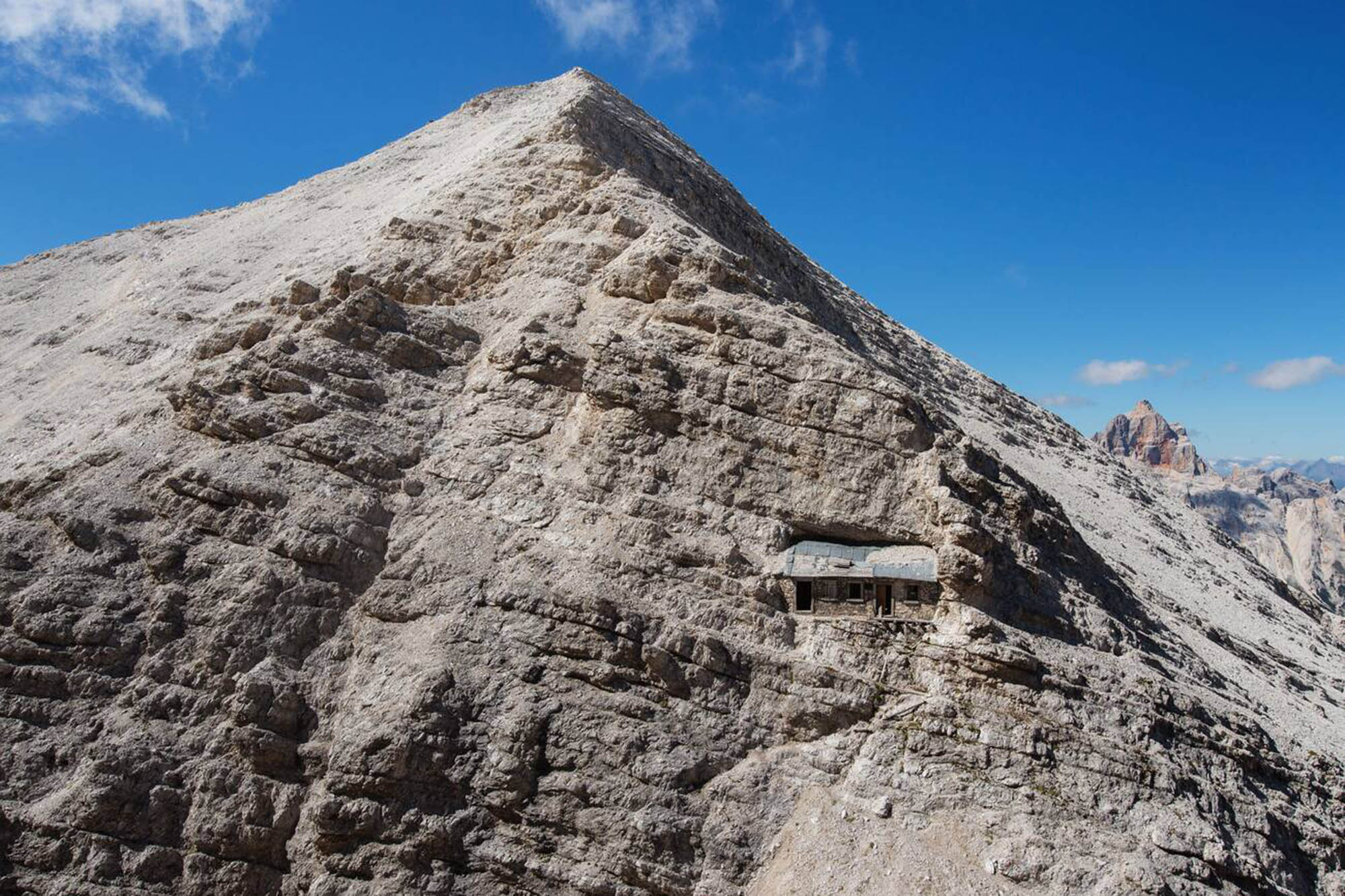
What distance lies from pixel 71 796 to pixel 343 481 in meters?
10.3

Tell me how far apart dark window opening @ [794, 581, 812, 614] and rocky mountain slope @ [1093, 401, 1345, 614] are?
12639cm

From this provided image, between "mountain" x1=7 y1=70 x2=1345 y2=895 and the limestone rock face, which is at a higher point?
A: the limestone rock face

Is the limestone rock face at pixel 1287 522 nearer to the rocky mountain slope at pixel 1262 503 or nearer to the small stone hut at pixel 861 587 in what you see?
the rocky mountain slope at pixel 1262 503

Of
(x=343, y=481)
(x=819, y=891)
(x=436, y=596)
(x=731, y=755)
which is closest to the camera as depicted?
(x=819, y=891)

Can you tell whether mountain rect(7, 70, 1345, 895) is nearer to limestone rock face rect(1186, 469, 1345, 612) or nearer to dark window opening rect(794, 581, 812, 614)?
dark window opening rect(794, 581, 812, 614)

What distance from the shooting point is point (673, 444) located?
89.6 ft

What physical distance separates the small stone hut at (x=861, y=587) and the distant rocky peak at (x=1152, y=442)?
573ft

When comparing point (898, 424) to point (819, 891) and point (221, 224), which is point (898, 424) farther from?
point (221, 224)

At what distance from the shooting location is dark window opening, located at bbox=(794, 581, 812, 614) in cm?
2531

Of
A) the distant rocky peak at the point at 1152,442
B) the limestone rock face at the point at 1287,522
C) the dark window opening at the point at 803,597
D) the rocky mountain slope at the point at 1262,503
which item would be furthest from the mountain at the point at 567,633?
the distant rocky peak at the point at 1152,442

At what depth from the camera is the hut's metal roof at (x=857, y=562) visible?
25281 mm

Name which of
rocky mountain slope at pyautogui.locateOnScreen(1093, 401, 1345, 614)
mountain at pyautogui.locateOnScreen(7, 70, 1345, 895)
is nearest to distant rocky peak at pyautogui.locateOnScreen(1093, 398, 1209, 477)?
rocky mountain slope at pyautogui.locateOnScreen(1093, 401, 1345, 614)

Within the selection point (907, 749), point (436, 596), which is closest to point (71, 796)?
point (436, 596)

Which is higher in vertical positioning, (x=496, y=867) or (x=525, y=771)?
(x=525, y=771)
